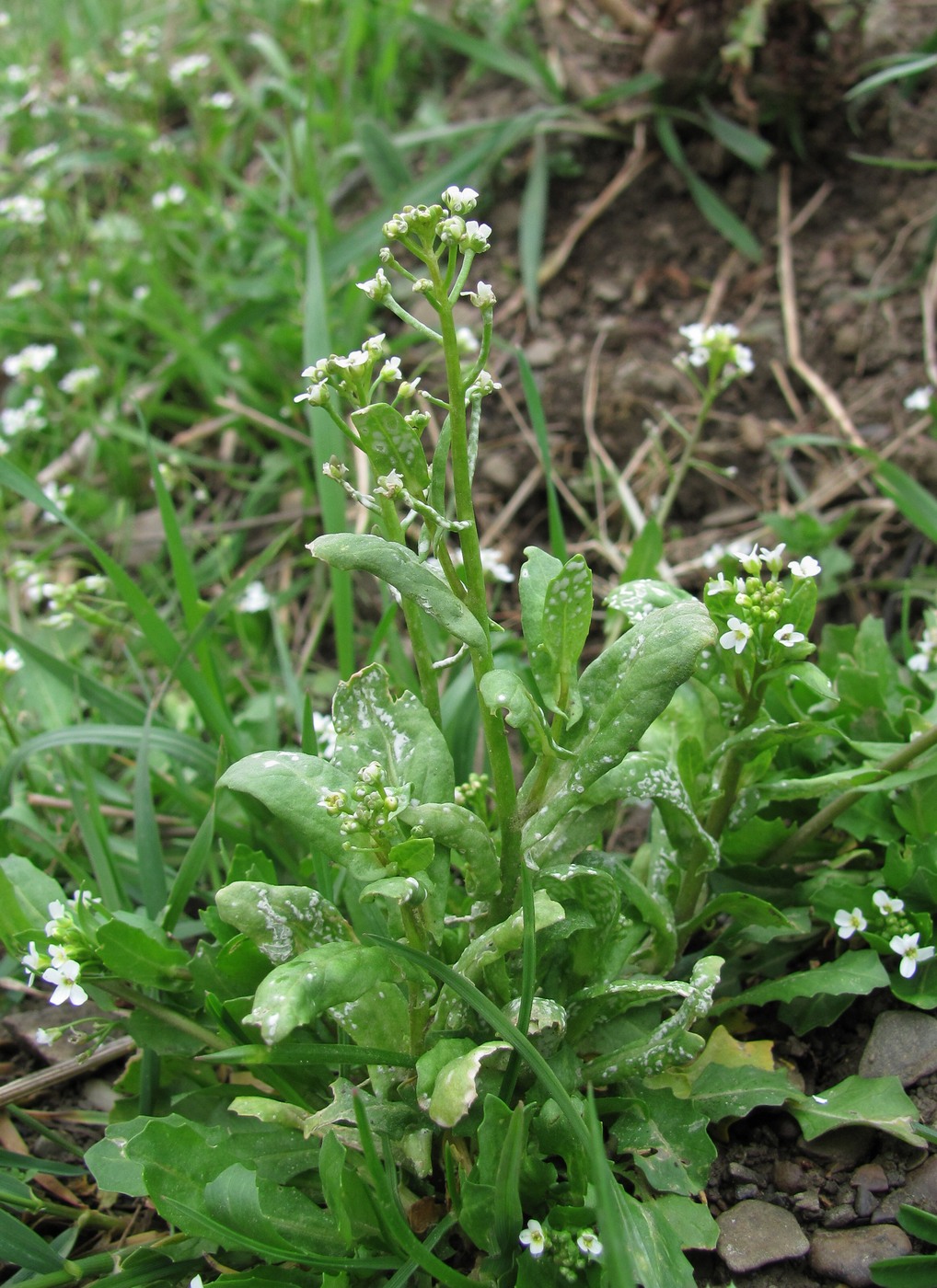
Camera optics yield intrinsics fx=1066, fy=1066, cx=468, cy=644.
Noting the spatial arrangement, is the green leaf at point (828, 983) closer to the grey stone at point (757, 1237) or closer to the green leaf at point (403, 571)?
the grey stone at point (757, 1237)

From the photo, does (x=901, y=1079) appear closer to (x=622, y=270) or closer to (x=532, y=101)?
(x=622, y=270)

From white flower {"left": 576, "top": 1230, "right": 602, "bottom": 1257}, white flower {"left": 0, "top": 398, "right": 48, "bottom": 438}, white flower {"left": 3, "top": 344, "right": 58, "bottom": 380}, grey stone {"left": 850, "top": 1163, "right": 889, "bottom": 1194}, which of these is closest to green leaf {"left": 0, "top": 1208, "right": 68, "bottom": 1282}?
white flower {"left": 576, "top": 1230, "right": 602, "bottom": 1257}

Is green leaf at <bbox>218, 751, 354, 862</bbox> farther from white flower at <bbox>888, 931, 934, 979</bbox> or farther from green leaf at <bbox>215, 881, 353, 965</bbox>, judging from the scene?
white flower at <bbox>888, 931, 934, 979</bbox>

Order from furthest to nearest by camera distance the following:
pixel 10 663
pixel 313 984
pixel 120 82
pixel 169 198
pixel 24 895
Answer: pixel 120 82
pixel 169 198
pixel 10 663
pixel 24 895
pixel 313 984

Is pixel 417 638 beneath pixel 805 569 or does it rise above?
above

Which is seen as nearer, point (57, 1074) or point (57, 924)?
point (57, 924)

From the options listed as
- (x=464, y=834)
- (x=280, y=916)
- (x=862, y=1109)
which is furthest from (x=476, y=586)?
(x=862, y=1109)

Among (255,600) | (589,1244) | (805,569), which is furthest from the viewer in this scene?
(255,600)

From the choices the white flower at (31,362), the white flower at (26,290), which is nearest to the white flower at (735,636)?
the white flower at (31,362)

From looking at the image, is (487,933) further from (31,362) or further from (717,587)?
(31,362)
